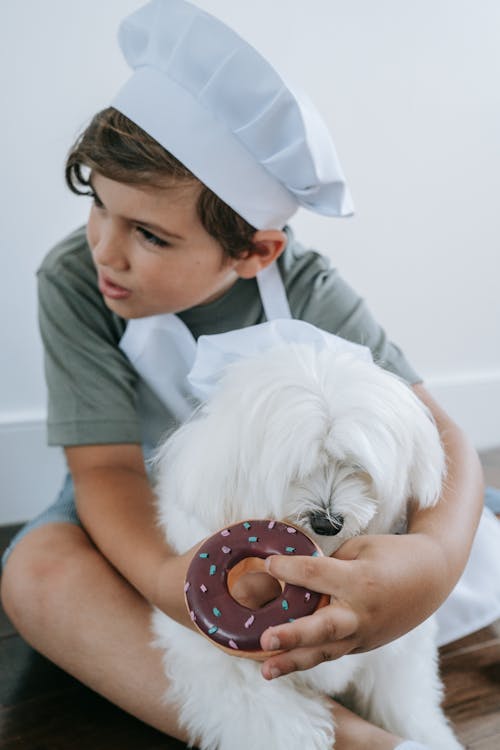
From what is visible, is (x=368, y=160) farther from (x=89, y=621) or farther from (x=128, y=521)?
(x=89, y=621)

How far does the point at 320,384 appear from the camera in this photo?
2.63ft

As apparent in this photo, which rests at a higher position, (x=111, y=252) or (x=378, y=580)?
(x=111, y=252)

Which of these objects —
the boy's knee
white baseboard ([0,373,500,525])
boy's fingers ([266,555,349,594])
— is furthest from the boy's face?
white baseboard ([0,373,500,525])

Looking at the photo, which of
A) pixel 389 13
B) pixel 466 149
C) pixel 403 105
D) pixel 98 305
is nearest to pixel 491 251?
pixel 466 149

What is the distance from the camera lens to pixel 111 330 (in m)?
1.17

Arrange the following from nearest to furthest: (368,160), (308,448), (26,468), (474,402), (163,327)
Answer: (308,448) < (163,327) < (26,468) < (368,160) < (474,402)

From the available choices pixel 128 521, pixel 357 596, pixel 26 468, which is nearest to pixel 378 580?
pixel 357 596

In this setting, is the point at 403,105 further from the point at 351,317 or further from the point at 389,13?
the point at 351,317

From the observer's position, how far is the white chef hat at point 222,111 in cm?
88

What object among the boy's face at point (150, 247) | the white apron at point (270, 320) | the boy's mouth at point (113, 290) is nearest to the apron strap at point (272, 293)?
the white apron at point (270, 320)

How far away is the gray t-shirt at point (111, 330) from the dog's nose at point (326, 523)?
391 mm

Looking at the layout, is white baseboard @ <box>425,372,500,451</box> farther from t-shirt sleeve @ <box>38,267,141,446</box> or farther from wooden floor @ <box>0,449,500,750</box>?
t-shirt sleeve @ <box>38,267,141,446</box>

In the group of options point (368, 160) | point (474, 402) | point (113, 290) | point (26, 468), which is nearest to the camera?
point (113, 290)

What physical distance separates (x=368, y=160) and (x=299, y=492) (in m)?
1.14
